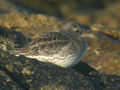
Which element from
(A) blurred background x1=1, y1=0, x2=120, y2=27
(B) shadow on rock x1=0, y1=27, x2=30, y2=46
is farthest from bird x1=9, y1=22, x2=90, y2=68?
(A) blurred background x1=1, y1=0, x2=120, y2=27

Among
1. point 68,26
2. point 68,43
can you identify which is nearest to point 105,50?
point 68,26

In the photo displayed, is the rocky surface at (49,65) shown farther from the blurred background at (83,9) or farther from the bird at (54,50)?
the blurred background at (83,9)

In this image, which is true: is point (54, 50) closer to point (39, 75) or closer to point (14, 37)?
point (39, 75)

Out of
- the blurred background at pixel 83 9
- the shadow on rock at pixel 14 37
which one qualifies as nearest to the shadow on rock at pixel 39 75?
the shadow on rock at pixel 14 37

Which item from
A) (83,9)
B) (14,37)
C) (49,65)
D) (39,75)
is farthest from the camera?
(83,9)

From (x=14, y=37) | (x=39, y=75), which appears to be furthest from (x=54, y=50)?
(x=14, y=37)

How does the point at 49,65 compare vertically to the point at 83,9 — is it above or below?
above

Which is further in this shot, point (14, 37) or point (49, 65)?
point (14, 37)

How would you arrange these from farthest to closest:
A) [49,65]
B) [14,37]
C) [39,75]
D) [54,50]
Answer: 1. [14,37]
2. [54,50]
3. [49,65]
4. [39,75]

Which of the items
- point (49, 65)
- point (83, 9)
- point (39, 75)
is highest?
point (39, 75)
